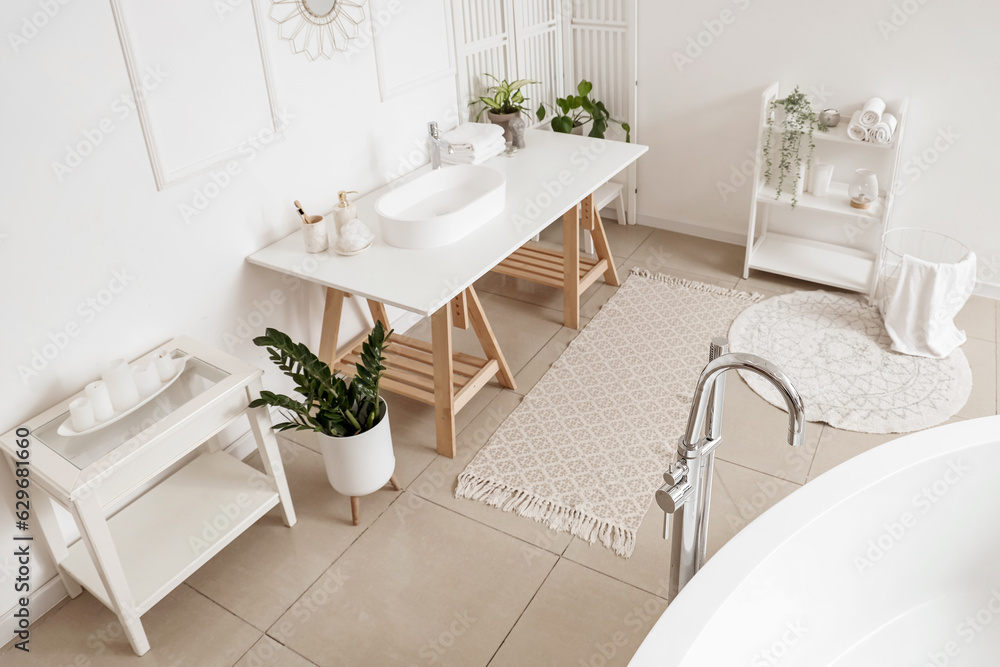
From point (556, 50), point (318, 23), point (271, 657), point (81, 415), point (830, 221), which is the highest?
point (318, 23)

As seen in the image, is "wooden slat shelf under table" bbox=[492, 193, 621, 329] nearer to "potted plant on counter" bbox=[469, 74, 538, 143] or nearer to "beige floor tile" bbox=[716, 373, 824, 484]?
"potted plant on counter" bbox=[469, 74, 538, 143]

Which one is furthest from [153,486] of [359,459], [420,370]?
[420,370]

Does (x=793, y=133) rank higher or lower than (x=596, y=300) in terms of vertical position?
higher

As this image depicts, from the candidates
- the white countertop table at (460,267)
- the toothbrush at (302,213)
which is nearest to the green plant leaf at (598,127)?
the white countertop table at (460,267)

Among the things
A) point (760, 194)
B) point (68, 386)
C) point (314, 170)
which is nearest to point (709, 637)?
point (68, 386)

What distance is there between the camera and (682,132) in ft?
13.4

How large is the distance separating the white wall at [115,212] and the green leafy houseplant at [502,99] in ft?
2.33

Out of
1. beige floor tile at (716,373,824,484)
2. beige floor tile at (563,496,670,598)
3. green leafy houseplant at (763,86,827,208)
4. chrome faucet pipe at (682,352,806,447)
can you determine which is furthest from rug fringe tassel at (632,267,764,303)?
chrome faucet pipe at (682,352,806,447)

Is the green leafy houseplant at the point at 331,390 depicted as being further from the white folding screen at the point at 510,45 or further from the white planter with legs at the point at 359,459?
the white folding screen at the point at 510,45

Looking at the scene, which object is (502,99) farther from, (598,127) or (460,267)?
(460,267)

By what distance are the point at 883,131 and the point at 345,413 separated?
2516 millimetres

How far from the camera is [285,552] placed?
8.13ft

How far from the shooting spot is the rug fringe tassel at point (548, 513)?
8.04 feet

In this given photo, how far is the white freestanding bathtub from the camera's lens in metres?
1.66
